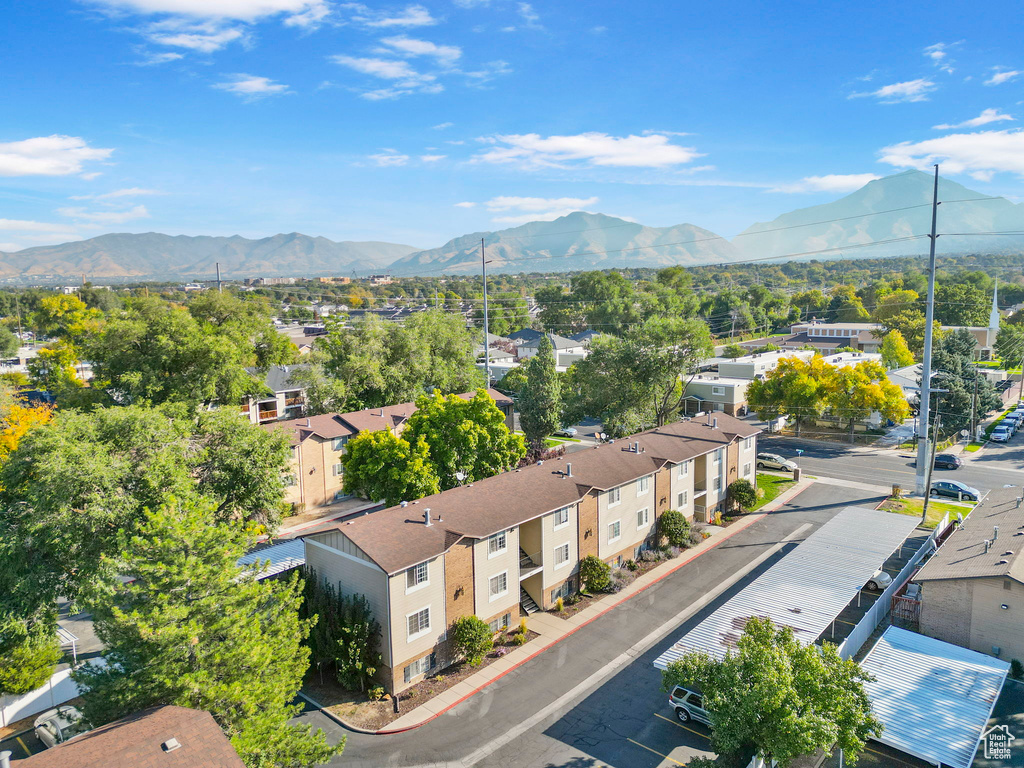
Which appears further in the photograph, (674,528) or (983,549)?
(674,528)

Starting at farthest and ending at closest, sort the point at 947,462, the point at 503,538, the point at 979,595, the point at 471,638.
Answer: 1. the point at 947,462
2. the point at 503,538
3. the point at 471,638
4. the point at 979,595

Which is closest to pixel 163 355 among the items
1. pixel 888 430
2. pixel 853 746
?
pixel 853 746

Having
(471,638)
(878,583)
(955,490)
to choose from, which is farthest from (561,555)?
(955,490)

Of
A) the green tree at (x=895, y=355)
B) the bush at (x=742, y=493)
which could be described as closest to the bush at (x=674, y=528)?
the bush at (x=742, y=493)

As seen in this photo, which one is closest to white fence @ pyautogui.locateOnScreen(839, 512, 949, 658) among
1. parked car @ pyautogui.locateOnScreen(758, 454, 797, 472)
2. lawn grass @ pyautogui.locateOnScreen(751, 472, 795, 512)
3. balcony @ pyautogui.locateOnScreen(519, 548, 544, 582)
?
lawn grass @ pyautogui.locateOnScreen(751, 472, 795, 512)

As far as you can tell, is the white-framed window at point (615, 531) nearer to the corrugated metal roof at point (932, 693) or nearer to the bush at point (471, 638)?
the bush at point (471, 638)

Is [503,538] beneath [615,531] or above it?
above

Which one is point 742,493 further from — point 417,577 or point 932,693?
point 417,577
